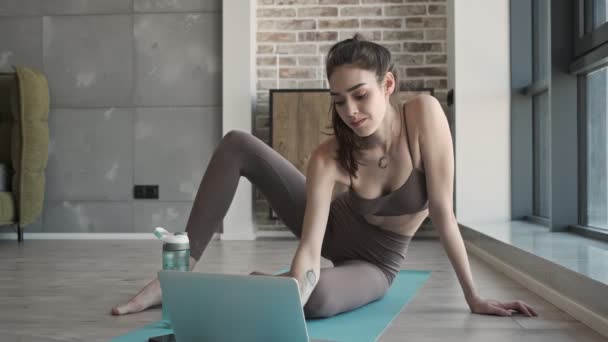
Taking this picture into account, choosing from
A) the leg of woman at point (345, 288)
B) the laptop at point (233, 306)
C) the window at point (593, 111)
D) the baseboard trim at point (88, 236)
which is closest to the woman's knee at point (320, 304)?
the leg of woman at point (345, 288)

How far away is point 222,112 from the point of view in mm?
5141

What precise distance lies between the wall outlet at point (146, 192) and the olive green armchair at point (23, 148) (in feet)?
2.26

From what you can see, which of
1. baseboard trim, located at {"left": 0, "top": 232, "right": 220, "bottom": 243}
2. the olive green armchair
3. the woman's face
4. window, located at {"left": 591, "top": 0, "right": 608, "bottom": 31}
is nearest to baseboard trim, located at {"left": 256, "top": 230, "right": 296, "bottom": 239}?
baseboard trim, located at {"left": 0, "top": 232, "right": 220, "bottom": 243}

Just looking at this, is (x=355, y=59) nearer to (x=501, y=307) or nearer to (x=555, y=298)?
(x=501, y=307)

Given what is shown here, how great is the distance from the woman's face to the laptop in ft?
1.70

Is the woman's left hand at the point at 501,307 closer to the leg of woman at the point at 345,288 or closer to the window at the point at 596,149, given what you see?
the leg of woman at the point at 345,288

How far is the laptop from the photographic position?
143cm

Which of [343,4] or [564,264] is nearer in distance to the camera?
[564,264]

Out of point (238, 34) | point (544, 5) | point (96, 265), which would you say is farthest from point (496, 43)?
point (96, 265)

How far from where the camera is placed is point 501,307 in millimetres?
2014

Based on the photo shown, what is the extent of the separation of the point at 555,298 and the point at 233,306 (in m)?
1.27

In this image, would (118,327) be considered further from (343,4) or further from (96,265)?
(343,4)

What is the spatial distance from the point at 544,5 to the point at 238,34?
220cm

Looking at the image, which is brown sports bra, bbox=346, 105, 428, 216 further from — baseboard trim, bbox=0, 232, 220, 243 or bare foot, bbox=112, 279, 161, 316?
baseboard trim, bbox=0, 232, 220, 243
